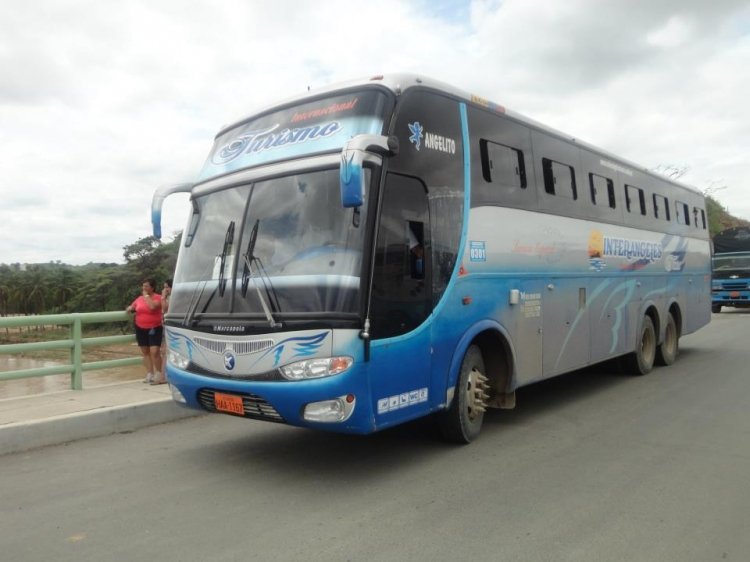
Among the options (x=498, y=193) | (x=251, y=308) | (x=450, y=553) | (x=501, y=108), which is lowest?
(x=450, y=553)

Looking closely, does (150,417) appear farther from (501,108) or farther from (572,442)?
(501,108)

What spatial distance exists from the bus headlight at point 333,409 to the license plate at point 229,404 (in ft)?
2.27

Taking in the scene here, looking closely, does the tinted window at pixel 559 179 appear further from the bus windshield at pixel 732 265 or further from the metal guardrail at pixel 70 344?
the bus windshield at pixel 732 265

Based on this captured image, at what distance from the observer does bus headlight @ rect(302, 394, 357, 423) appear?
15.8 ft

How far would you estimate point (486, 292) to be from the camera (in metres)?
6.39

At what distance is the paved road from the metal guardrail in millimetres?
1890

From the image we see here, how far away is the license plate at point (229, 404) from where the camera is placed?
524 cm

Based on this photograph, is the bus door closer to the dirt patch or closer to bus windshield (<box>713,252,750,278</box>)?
the dirt patch

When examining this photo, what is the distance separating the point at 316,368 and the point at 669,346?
9.11 meters

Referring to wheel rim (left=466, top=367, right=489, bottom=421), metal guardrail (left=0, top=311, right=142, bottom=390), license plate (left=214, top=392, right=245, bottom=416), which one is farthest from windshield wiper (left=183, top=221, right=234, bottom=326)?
metal guardrail (left=0, top=311, right=142, bottom=390)

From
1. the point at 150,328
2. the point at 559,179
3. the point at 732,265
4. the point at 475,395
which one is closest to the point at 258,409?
the point at 475,395

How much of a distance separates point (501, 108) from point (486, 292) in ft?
6.85

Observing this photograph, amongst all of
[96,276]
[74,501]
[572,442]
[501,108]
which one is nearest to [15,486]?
[74,501]

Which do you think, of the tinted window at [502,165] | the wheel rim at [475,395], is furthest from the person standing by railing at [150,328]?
the tinted window at [502,165]
